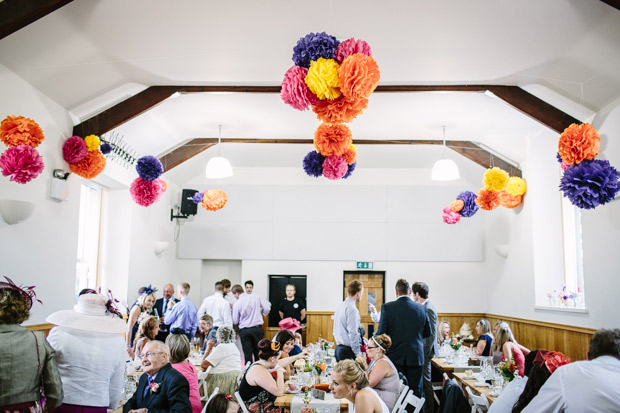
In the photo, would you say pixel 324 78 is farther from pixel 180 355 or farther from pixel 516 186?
pixel 516 186

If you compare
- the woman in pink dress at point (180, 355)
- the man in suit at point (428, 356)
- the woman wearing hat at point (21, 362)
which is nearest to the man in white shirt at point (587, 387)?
the woman in pink dress at point (180, 355)

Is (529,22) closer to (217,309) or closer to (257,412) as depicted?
(257,412)

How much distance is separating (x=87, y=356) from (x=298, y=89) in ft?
6.92

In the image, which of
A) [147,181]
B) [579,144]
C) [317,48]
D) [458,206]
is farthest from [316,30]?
[458,206]

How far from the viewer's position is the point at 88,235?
8.65 meters

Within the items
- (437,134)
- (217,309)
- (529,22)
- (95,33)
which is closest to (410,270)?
(437,134)

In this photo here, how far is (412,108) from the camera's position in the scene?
7855mm

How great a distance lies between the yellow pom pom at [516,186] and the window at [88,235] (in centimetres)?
652

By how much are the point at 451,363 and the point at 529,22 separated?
4.28 meters

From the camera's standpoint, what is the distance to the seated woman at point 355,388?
3738 mm

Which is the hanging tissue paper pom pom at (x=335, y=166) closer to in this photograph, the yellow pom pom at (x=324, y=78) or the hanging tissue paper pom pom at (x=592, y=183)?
the hanging tissue paper pom pom at (x=592, y=183)

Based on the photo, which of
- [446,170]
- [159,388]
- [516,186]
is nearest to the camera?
[159,388]

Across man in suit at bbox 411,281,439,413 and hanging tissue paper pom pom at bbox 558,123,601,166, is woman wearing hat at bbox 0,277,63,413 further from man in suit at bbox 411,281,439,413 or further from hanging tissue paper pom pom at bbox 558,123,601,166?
hanging tissue paper pom pom at bbox 558,123,601,166

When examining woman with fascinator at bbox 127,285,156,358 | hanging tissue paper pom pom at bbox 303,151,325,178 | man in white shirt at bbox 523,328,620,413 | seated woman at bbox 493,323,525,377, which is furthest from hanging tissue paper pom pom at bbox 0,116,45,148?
seated woman at bbox 493,323,525,377
